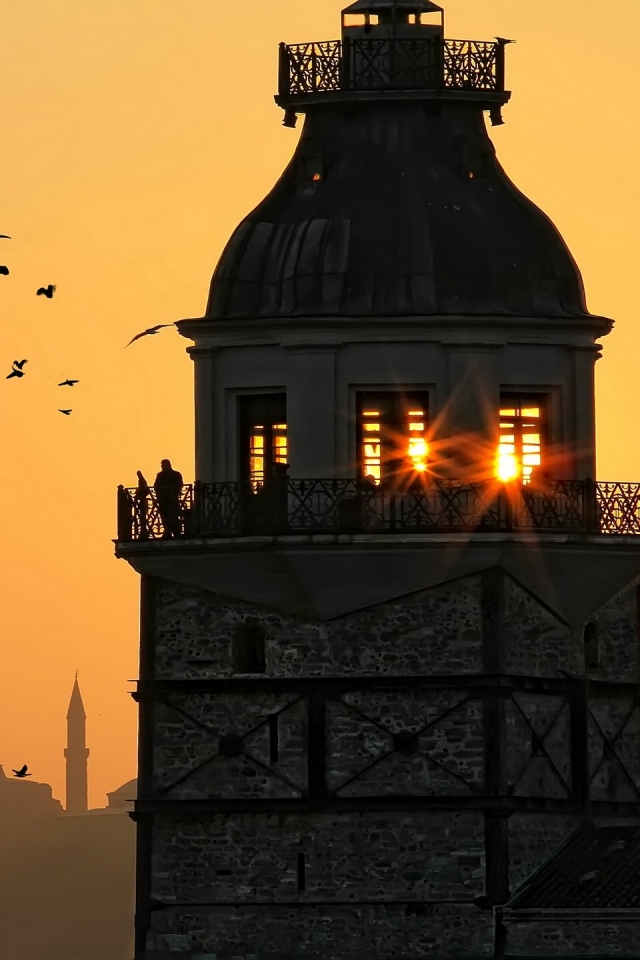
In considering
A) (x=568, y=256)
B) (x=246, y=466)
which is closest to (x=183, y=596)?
(x=246, y=466)

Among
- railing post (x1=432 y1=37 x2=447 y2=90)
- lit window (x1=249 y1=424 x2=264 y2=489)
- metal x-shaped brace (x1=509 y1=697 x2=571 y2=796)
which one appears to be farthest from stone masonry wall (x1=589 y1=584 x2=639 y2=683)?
railing post (x1=432 y1=37 x2=447 y2=90)

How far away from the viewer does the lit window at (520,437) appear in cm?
10450

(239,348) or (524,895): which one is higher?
(239,348)

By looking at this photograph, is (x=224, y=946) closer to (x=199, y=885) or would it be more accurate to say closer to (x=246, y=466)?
(x=199, y=885)

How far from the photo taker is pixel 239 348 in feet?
345

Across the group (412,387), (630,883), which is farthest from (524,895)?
(412,387)

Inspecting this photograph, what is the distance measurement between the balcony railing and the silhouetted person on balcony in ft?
0.06

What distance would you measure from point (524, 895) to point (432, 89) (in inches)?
579

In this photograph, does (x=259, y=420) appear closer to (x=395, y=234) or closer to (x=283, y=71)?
(x=395, y=234)

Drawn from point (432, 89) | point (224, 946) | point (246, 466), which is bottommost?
point (224, 946)

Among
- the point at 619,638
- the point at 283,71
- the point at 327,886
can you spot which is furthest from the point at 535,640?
the point at 283,71

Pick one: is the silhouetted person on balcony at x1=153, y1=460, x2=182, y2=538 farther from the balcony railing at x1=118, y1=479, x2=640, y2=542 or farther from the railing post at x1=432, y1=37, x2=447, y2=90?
the railing post at x1=432, y1=37, x2=447, y2=90

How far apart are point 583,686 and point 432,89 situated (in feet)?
36.6

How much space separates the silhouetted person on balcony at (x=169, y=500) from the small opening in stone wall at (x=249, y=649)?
2.15 meters
